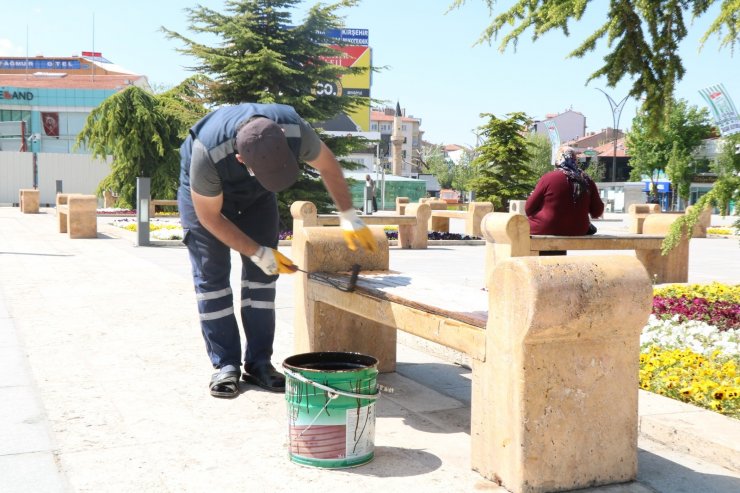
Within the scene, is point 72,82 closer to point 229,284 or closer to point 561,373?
point 229,284

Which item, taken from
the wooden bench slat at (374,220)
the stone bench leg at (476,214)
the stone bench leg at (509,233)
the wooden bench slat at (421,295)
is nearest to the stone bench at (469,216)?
the stone bench leg at (476,214)

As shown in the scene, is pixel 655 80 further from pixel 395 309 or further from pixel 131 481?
pixel 131 481

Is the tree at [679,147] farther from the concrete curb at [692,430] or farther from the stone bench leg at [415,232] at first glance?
the concrete curb at [692,430]

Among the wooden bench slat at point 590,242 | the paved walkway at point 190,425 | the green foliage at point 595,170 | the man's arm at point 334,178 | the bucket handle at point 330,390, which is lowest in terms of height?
the paved walkway at point 190,425

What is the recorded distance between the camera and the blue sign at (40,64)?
302ft

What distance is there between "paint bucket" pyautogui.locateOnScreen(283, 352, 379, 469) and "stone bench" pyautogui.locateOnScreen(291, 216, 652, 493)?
424 mm

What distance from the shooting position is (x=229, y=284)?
4711 millimetres

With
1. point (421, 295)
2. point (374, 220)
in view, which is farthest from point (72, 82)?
point (421, 295)

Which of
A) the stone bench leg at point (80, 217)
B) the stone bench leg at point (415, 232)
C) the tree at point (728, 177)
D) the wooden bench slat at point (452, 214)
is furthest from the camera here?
the wooden bench slat at point (452, 214)

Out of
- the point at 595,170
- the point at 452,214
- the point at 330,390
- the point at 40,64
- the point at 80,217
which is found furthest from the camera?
the point at 40,64

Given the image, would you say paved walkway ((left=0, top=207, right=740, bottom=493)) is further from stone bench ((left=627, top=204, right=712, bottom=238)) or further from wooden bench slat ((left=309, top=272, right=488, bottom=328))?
stone bench ((left=627, top=204, right=712, bottom=238))

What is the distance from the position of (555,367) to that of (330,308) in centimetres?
200

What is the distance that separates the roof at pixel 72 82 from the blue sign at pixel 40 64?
1572cm

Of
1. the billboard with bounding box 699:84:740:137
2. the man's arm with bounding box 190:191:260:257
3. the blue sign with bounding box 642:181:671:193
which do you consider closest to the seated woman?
the man's arm with bounding box 190:191:260:257
